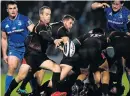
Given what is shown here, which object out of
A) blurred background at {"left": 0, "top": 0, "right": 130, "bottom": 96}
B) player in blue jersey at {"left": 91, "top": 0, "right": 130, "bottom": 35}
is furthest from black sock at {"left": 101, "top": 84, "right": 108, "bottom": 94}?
blurred background at {"left": 0, "top": 0, "right": 130, "bottom": 96}

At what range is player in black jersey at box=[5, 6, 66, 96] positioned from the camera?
8352 millimetres

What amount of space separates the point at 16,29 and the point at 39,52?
4.24 ft

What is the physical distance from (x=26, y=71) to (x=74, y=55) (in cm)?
93

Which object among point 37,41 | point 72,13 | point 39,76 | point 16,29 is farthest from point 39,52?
point 72,13

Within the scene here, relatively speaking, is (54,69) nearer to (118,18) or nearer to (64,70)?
(64,70)

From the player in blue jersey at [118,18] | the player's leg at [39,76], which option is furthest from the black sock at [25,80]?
the player in blue jersey at [118,18]

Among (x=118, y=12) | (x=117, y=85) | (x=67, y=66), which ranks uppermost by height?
(x=118, y=12)

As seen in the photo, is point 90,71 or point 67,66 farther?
point 90,71

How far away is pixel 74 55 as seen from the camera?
8.84 m

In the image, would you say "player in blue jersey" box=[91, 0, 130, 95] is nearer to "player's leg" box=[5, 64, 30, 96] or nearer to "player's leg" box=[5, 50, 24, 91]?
"player's leg" box=[5, 50, 24, 91]

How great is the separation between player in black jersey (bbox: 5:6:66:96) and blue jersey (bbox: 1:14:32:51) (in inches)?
40.4

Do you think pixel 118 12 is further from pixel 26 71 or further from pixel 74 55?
pixel 26 71

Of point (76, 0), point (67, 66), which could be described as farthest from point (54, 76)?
point (76, 0)

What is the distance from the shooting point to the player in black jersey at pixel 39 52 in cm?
835
